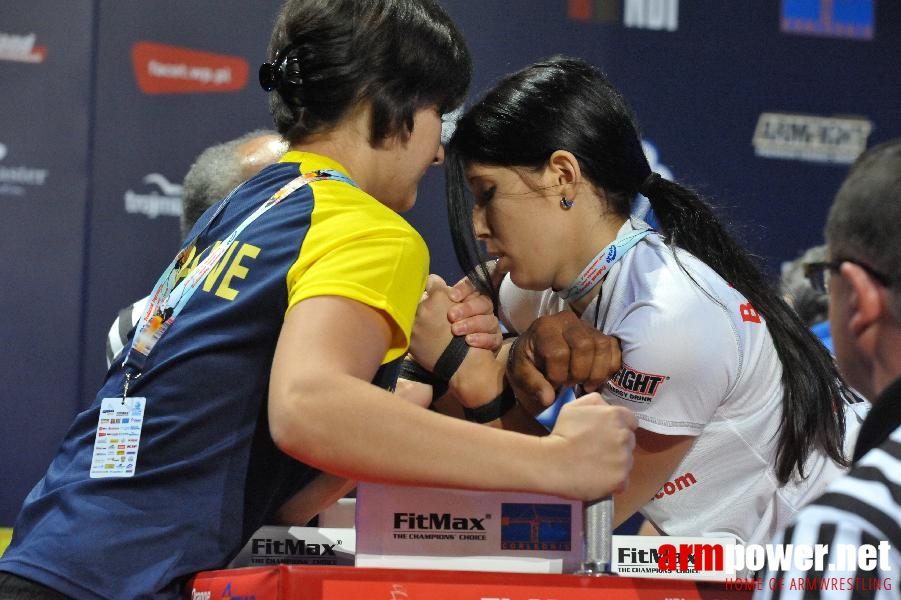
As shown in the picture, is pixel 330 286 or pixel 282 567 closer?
pixel 282 567

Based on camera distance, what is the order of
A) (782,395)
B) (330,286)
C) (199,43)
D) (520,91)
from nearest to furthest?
(330,286), (782,395), (520,91), (199,43)

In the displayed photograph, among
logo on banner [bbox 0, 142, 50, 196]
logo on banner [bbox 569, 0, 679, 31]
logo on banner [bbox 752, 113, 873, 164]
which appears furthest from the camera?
logo on banner [bbox 752, 113, 873, 164]

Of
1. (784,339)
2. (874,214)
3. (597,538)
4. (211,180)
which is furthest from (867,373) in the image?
(211,180)

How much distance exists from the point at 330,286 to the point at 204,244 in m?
0.29

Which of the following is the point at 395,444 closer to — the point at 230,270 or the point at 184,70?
the point at 230,270

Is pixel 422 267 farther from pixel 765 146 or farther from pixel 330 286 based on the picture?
pixel 765 146

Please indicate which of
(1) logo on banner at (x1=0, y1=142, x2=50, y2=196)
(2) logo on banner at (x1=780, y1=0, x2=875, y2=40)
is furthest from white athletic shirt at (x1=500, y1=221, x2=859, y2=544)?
(2) logo on banner at (x1=780, y1=0, x2=875, y2=40)

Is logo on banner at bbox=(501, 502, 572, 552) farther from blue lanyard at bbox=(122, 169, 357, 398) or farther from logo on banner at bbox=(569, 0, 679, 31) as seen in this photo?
logo on banner at bbox=(569, 0, 679, 31)

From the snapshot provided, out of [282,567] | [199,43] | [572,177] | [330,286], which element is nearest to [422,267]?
[330,286]

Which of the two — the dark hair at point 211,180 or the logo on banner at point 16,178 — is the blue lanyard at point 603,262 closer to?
the dark hair at point 211,180

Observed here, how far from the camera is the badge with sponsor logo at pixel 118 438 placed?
47.3 inches

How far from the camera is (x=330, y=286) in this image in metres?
1.12

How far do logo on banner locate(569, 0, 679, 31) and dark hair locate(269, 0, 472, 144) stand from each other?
2.97 m

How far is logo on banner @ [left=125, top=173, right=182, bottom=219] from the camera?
150 inches
